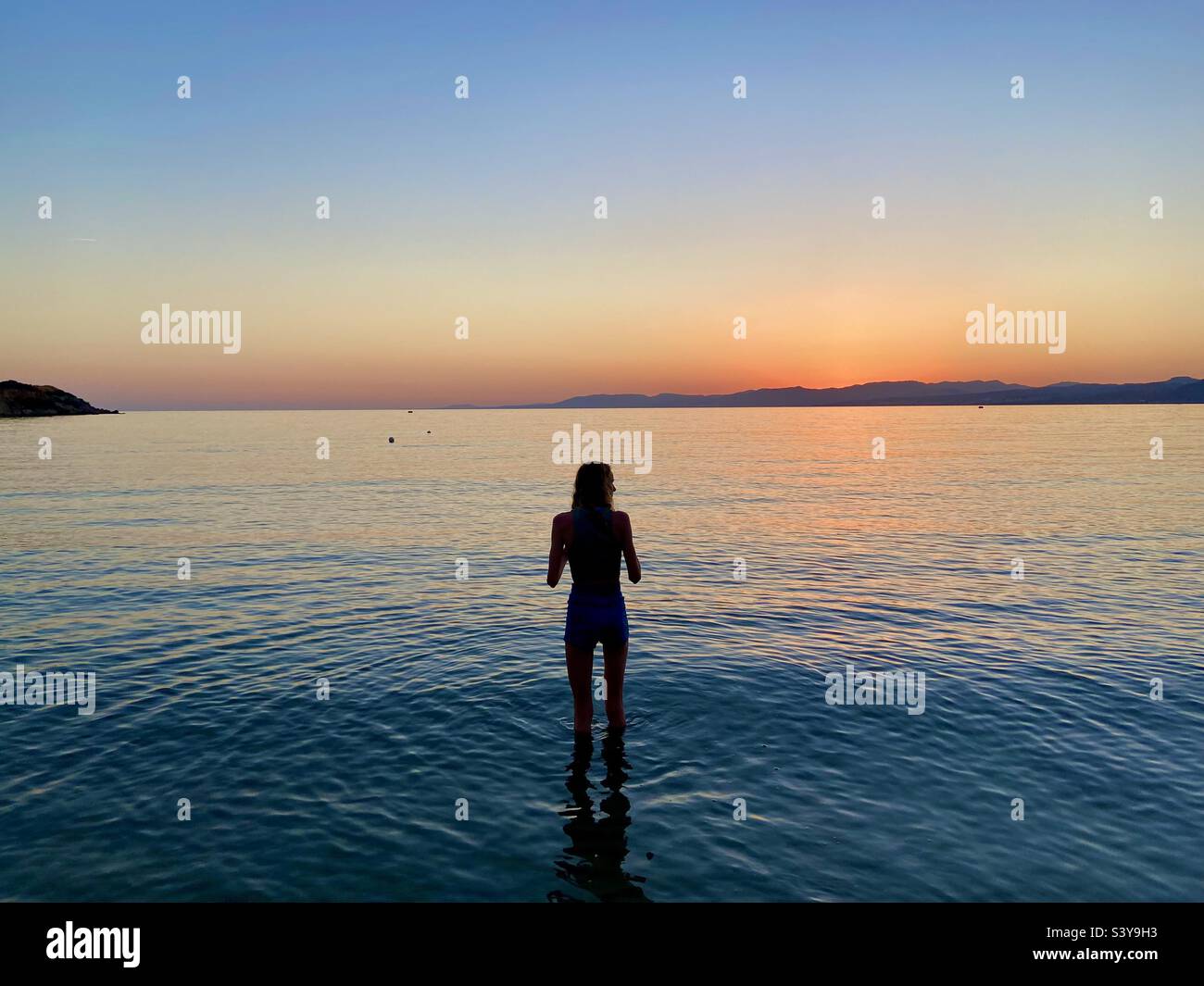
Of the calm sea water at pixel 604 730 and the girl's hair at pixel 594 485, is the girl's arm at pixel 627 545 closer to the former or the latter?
the girl's hair at pixel 594 485

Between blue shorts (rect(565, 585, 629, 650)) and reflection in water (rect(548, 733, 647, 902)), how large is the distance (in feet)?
5.77

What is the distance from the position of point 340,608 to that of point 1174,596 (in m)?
23.8

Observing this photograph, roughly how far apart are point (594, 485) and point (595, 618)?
178 cm

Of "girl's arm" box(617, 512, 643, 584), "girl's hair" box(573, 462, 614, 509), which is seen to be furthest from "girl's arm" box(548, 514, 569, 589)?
"girl's arm" box(617, 512, 643, 584)

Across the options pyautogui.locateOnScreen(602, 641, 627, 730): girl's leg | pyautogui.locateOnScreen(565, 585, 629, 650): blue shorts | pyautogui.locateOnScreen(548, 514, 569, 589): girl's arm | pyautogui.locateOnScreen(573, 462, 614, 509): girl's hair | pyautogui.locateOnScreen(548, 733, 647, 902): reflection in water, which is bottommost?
pyautogui.locateOnScreen(548, 733, 647, 902): reflection in water

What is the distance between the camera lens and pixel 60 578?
84.1ft

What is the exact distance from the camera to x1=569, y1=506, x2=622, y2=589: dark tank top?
10141 mm

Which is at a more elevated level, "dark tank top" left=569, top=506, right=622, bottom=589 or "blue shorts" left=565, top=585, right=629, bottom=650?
"dark tank top" left=569, top=506, right=622, bottom=589

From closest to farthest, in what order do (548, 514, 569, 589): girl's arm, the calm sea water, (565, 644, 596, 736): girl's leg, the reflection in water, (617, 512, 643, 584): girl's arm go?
the reflection in water < the calm sea water < (617, 512, 643, 584): girl's arm < (548, 514, 569, 589): girl's arm < (565, 644, 596, 736): girl's leg

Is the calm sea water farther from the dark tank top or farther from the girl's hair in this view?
the girl's hair

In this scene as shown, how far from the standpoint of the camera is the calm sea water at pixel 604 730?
841 centimetres
